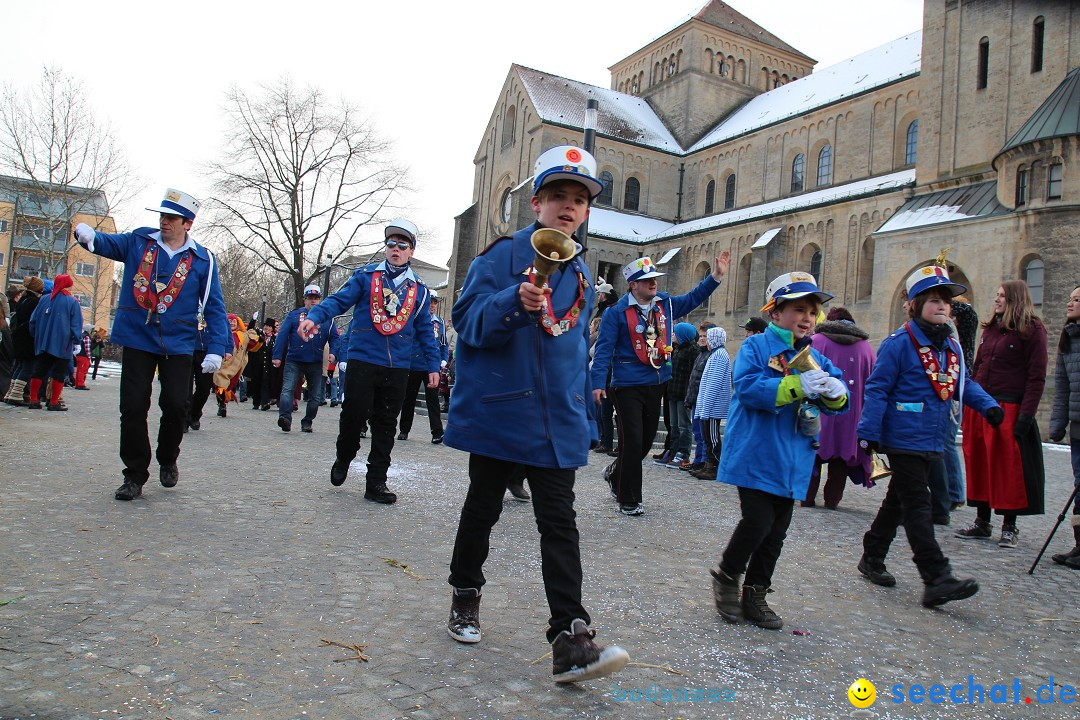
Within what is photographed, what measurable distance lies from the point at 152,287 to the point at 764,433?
4.42m

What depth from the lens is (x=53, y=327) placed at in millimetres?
12070

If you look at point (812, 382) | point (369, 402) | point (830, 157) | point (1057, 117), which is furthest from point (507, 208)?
point (830, 157)

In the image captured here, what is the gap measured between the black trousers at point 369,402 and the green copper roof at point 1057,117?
90.6 ft

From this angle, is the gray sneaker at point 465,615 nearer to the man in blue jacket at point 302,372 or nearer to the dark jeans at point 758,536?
the dark jeans at point 758,536

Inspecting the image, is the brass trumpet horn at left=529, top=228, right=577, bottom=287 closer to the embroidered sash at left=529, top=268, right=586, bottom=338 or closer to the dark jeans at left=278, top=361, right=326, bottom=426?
the embroidered sash at left=529, top=268, right=586, bottom=338

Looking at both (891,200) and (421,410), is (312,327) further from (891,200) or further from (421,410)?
(891,200)

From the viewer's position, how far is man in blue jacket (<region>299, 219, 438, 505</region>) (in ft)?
Result: 21.2

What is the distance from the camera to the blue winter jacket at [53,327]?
1204 cm

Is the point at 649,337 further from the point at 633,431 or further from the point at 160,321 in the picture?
the point at 160,321

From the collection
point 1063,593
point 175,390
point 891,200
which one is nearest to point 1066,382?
point 1063,593

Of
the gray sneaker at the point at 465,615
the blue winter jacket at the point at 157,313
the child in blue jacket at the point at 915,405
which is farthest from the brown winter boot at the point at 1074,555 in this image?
the blue winter jacket at the point at 157,313

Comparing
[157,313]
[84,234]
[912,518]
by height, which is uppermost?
[84,234]

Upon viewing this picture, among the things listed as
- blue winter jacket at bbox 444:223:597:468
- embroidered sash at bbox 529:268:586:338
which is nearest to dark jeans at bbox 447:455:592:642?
blue winter jacket at bbox 444:223:597:468

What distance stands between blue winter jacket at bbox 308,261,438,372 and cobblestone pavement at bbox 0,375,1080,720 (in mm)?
1207
